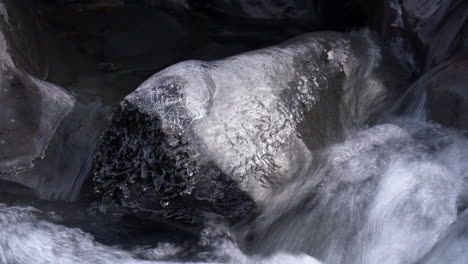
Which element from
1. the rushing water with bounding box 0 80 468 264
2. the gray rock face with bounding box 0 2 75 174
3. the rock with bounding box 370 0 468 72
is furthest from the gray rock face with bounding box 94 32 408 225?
the rock with bounding box 370 0 468 72

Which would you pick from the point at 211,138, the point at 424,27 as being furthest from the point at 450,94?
the point at 211,138

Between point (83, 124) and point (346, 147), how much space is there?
1407 mm

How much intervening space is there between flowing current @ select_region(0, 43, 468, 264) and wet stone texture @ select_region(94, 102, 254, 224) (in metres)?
0.13

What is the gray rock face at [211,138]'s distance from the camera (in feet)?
8.39

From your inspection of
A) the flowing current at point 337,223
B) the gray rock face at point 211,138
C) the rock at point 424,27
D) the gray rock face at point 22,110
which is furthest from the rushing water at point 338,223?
the rock at point 424,27

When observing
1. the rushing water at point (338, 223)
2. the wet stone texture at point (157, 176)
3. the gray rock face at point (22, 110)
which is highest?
the gray rock face at point (22, 110)

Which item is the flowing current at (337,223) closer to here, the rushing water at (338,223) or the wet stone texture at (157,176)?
the rushing water at (338,223)

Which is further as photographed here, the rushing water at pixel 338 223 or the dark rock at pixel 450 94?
the dark rock at pixel 450 94

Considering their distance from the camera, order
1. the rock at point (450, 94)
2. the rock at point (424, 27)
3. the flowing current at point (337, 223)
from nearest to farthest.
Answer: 1. the flowing current at point (337, 223)
2. the rock at point (450, 94)
3. the rock at point (424, 27)

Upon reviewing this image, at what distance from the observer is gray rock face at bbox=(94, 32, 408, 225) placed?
2.56 metres

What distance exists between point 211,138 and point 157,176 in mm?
298

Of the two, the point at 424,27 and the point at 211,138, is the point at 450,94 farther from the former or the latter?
the point at 211,138

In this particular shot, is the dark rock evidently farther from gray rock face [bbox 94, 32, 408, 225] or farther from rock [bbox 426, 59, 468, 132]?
gray rock face [bbox 94, 32, 408, 225]

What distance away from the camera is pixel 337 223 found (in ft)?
8.63
